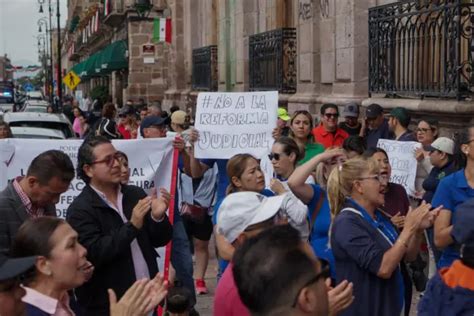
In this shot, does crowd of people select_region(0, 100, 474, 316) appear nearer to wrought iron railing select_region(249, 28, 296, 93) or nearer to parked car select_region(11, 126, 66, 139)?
parked car select_region(11, 126, 66, 139)

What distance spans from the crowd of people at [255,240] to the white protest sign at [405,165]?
1448 millimetres

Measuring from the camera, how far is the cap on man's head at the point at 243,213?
13.2 ft

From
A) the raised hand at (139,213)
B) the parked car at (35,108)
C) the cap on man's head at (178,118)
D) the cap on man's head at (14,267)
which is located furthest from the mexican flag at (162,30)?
the cap on man's head at (14,267)

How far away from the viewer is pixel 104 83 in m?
52.0

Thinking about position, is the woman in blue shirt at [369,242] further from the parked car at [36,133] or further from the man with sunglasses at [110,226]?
the parked car at [36,133]

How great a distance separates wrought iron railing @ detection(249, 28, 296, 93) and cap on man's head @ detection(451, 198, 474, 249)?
41.1ft

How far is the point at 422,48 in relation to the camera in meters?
Result: 11.1

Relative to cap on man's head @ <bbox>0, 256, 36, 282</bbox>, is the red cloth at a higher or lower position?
higher

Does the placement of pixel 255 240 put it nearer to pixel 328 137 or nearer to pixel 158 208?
pixel 158 208

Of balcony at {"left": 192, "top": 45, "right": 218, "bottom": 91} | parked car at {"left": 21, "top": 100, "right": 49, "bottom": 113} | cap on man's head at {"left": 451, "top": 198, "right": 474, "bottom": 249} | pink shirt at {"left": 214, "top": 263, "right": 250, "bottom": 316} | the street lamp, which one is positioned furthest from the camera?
the street lamp

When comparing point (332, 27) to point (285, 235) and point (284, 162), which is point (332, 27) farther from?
point (285, 235)

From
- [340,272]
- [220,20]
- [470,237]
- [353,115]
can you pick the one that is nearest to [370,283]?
[340,272]

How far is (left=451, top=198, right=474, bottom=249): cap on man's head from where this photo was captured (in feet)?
12.1

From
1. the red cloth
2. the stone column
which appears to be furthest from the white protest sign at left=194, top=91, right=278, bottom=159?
the stone column
